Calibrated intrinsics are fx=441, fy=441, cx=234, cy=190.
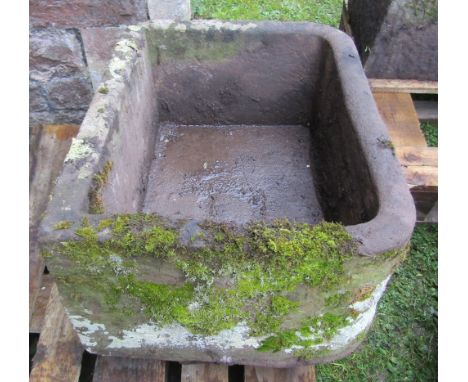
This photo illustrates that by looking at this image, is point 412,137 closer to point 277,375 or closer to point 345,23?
point 345,23

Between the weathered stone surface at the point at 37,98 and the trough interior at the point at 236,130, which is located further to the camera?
the weathered stone surface at the point at 37,98

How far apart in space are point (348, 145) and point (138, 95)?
0.88m

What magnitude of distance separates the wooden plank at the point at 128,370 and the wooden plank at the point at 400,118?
1.61 metres

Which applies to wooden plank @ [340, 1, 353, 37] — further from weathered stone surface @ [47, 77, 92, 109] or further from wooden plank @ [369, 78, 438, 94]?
weathered stone surface @ [47, 77, 92, 109]

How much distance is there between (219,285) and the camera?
3.97 ft

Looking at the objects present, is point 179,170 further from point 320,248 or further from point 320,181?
point 320,248

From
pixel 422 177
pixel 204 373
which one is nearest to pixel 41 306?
pixel 204 373

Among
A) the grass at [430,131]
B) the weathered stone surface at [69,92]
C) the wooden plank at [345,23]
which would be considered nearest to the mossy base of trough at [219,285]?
the weathered stone surface at [69,92]

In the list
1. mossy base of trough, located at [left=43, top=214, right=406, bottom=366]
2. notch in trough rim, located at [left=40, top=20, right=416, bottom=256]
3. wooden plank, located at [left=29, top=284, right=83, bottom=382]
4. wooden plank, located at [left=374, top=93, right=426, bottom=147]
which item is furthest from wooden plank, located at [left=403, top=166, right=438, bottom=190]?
wooden plank, located at [left=29, top=284, right=83, bottom=382]

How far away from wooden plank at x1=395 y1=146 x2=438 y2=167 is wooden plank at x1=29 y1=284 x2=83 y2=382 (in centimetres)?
173

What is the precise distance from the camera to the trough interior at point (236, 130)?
180cm

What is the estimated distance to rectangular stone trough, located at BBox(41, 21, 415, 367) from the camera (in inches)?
46.0

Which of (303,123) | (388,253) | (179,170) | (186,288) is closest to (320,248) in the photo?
(388,253)

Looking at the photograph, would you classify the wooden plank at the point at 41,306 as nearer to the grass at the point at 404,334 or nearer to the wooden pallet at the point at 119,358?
the wooden pallet at the point at 119,358
